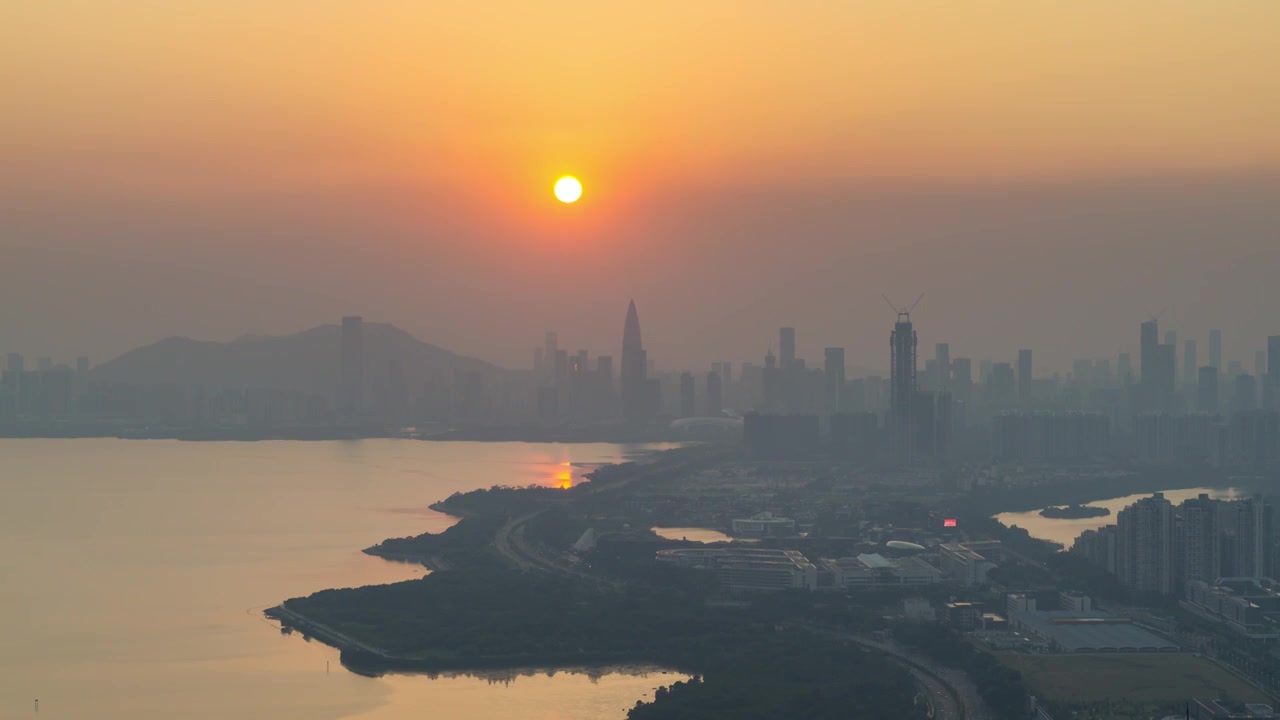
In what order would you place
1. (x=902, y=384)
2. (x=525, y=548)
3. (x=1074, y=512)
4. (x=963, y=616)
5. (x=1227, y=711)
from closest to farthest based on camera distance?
(x=1227, y=711) < (x=963, y=616) < (x=525, y=548) < (x=1074, y=512) < (x=902, y=384)

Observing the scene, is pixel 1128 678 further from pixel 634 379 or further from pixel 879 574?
pixel 634 379

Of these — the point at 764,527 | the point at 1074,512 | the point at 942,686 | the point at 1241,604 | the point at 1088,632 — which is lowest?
the point at 942,686

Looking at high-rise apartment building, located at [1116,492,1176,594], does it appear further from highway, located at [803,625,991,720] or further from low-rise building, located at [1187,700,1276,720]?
low-rise building, located at [1187,700,1276,720]

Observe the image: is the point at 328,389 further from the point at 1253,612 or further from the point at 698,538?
the point at 1253,612

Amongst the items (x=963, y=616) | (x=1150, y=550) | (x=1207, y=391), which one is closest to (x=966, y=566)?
(x=1150, y=550)

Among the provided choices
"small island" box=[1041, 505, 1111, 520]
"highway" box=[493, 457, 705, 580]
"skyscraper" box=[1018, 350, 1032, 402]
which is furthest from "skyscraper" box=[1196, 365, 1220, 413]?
"highway" box=[493, 457, 705, 580]

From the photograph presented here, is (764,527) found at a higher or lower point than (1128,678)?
higher
